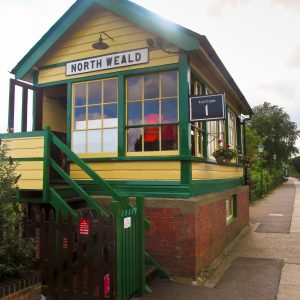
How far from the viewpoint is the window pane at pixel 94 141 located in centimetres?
743

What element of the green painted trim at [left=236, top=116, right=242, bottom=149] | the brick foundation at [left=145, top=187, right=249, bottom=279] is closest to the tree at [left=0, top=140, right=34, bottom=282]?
the brick foundation at [left=145, top=187, right=249, bottom=279]

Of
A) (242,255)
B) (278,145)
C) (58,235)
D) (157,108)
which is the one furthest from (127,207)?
(278,145)

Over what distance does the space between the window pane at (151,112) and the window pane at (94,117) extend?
107 cm

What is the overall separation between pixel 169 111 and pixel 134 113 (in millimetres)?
725

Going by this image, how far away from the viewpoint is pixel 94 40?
7.61m

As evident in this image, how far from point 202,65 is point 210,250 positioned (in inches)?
152

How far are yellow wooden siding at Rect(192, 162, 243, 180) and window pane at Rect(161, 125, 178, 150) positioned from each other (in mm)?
534

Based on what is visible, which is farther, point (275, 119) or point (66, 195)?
point (275, 119)

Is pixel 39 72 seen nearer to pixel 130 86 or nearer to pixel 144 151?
pixel 130 86

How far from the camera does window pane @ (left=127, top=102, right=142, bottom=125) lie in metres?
7.11

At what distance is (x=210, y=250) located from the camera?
7.35 metres

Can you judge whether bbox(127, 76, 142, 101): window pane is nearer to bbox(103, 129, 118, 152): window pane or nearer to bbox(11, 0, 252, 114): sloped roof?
bbox(103, 129, 118, 152): window pane

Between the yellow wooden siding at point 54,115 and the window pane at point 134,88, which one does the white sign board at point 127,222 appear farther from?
the yellow wooden siding at point 54,115

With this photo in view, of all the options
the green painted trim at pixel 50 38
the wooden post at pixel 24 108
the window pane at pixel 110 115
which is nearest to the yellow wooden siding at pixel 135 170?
the window pane at pixel 110 115
